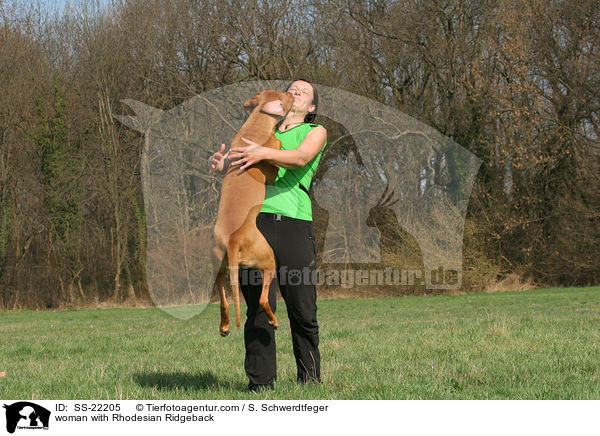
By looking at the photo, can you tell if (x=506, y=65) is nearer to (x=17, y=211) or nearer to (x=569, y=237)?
(x=569, y=237)

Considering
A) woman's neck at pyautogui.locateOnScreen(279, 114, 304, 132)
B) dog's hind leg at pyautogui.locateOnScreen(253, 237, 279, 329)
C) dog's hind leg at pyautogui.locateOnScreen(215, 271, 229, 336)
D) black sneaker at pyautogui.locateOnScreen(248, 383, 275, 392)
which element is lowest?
black sneaker at pyautogui.locateOnScreen(248, 383, 275, 392)

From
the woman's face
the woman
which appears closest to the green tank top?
the woman

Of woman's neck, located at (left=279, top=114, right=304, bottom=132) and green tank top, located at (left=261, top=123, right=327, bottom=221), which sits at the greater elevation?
woman's neck, located at (left=279, top=114, right=304, bottom=132)

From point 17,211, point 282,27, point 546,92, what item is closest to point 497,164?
point 546,92

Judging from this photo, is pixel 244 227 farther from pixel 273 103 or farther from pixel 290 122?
pixel 290 122

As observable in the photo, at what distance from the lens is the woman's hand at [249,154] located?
10.5 feet

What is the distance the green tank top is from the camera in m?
3.84

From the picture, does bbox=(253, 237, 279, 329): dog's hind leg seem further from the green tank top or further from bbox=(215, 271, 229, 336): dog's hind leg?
the green tank top

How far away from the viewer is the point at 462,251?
813 inches

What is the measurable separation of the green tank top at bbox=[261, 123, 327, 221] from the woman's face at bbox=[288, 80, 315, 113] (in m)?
0.12
